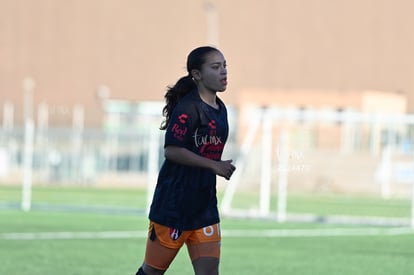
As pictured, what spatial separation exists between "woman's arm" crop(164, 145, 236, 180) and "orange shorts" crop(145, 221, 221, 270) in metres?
0.50

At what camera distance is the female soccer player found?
7.66m

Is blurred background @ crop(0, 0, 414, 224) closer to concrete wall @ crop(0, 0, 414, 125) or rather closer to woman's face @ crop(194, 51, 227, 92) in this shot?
concrete wall @ crop(0, 0, 414, 125)

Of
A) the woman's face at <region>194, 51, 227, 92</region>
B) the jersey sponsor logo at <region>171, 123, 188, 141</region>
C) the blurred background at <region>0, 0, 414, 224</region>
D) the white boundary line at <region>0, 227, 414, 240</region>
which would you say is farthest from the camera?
the blurred background at <region>0, 0, 414, 224</region>

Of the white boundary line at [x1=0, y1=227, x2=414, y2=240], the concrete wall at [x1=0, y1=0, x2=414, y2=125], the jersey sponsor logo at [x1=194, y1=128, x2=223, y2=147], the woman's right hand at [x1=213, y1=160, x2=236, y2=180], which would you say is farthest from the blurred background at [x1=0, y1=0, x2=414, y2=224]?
the woman's right hand at [x1=213, y1=160, x2=236, y2=180]

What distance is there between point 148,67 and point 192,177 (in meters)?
51.7

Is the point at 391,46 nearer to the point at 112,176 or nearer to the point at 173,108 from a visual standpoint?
the point at 112,176

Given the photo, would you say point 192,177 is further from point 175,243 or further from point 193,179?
point 175,243

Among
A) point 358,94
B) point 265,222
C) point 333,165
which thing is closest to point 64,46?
point 358,94

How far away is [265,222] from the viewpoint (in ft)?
79.3

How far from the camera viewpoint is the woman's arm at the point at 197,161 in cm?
742

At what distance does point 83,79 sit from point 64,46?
2347 millimetres

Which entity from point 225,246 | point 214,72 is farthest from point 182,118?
point 225,246

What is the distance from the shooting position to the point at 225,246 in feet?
54.9

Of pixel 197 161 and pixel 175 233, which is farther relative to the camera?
pixel 175 233
